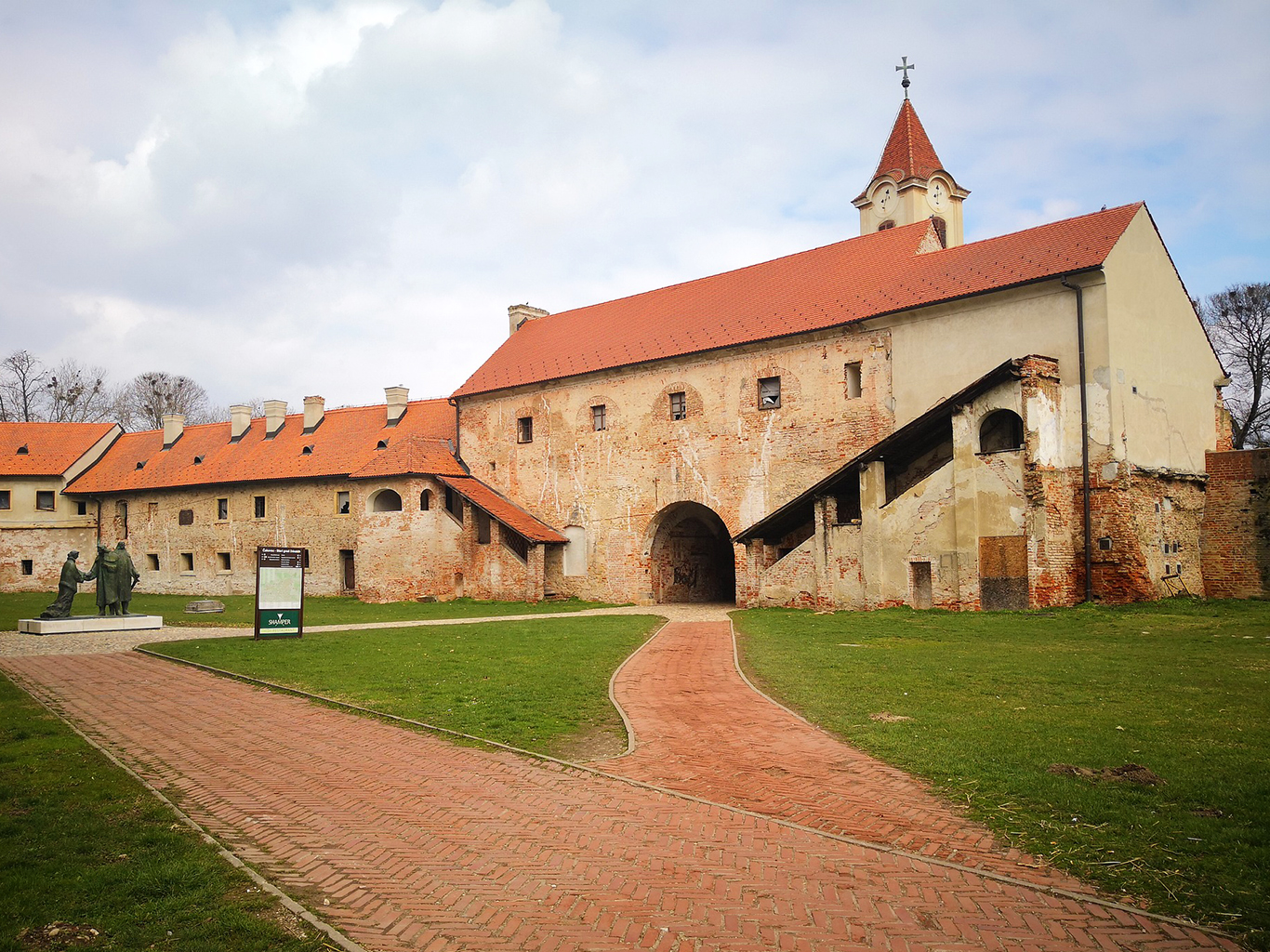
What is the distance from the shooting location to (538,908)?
5277mm

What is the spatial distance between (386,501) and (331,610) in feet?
19.9

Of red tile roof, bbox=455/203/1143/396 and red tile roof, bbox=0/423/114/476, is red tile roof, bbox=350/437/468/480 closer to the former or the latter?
red tile roof, bbox=455/203/1143/396

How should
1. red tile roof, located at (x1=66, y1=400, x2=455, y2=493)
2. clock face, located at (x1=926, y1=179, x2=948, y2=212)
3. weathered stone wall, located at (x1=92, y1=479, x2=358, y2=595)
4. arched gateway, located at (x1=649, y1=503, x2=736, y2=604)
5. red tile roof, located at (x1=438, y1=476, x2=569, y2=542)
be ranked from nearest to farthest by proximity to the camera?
arched gateway, located at (x1=649, y1=503, x2=736, y2=604), red tile roof, located at (x1=438, y1=476, x2=569, y2=542), clock face, located at (x1=926, y1=179, x2=948, y2=212), weathered stone wall, located at (x1=92, y1=479, x2=358, y2=595), red tile roof, located at (x1=66, y1=400, x2=455, y2=493)

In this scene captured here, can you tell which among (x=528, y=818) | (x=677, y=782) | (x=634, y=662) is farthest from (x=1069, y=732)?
(x=634, y=662)

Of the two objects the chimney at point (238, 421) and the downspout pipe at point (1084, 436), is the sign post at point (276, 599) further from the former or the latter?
the chimney at point (238, 421)

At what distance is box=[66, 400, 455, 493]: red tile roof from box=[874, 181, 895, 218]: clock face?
19013 mm


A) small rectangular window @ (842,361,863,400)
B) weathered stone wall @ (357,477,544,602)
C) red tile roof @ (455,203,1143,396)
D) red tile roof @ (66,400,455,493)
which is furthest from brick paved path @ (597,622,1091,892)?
red tile roof @ (66,400,455,493)

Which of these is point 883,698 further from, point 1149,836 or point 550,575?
point 550,575

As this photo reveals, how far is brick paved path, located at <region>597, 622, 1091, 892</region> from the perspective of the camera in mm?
6266

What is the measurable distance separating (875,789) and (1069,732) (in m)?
2.47

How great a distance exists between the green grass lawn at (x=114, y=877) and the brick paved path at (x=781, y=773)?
3.60 m

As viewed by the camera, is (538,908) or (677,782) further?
(677,782)

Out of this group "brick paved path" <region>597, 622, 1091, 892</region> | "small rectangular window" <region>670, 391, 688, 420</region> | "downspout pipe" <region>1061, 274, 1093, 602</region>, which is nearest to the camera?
"brick paved path" <region>597, 622, 1091, 892</region>

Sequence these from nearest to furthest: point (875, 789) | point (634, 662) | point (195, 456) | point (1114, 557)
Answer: point (875, 789) → point (634, 662) → point (1114, 557) → point (195, 456)
